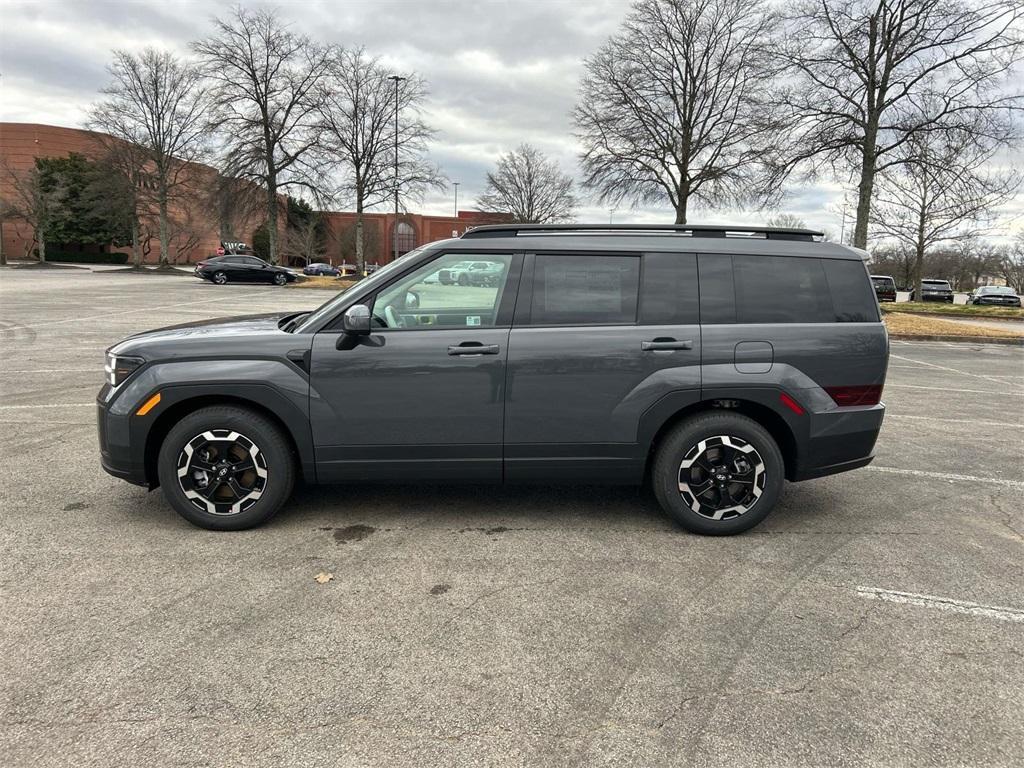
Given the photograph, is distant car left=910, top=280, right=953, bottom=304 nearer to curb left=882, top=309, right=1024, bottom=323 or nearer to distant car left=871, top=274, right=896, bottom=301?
distant car left=871, top=274, right=896, bottom=301

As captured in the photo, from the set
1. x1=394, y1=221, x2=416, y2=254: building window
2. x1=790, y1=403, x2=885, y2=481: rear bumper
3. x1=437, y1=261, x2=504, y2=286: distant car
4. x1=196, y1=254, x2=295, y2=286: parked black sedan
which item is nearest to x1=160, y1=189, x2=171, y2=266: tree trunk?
x1=196, y1=254, x2=295, y2=286: parked black sedan

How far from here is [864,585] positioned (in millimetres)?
3463

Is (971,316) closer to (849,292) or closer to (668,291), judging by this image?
(849,292)

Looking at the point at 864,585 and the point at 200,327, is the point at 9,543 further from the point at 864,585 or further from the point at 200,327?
the point at 864,585

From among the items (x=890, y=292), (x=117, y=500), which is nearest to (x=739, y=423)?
(x=117, y=500)

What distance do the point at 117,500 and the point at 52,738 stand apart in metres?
2.54

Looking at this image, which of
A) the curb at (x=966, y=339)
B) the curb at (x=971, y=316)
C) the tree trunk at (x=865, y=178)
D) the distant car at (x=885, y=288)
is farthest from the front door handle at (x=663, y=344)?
the distant car at (x=885, y=288)

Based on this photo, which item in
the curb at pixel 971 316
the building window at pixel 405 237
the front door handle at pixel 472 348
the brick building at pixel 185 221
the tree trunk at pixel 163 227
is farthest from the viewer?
the building window at pixel 405 237

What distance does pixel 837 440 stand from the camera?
4.07 meters

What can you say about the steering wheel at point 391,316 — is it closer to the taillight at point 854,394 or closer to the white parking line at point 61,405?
the taillight at point 854,394

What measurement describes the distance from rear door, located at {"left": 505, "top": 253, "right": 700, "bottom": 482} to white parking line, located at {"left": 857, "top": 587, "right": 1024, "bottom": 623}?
4.59 ft

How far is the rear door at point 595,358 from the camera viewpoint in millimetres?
3865

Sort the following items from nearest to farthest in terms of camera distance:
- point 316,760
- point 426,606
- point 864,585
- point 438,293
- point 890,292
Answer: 1. point 316,760
2. point 426,606
3. point 864,585
4. point 438,293
5. point 890,292

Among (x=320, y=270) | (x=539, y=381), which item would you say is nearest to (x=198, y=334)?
(x=539, y=381)
